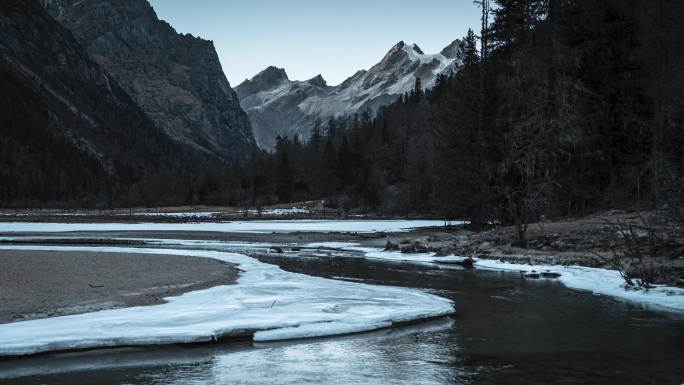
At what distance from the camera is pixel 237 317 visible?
13.4m

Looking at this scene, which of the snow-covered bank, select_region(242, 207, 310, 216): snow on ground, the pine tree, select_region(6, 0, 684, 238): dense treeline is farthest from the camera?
select_region(242, 207, 310, 216): snow on ground

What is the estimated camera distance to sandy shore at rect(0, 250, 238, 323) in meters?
14.0

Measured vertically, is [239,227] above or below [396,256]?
above

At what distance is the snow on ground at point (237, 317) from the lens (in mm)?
11078

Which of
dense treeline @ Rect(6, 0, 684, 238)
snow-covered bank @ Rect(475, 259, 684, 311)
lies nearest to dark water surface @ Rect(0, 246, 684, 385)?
snow-covered bank @ Rect(475, 259, 684, 311)

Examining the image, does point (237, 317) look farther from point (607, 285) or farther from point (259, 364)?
point (607, 285)

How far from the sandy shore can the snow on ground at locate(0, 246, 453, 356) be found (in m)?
0.93

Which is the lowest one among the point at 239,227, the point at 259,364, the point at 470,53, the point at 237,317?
the point at 259,364

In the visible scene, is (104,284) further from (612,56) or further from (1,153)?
(1,153)

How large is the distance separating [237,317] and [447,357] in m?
5.64

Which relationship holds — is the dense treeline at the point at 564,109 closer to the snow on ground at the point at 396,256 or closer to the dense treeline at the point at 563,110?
the dense treeline at the point at 563,110

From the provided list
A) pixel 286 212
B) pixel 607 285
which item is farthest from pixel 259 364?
pixel 286 212

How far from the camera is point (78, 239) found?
41.8 metres

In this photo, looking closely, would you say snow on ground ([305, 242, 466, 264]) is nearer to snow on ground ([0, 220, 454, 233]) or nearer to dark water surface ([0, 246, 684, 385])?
dark water surface ([0, 246, 684, 385])
